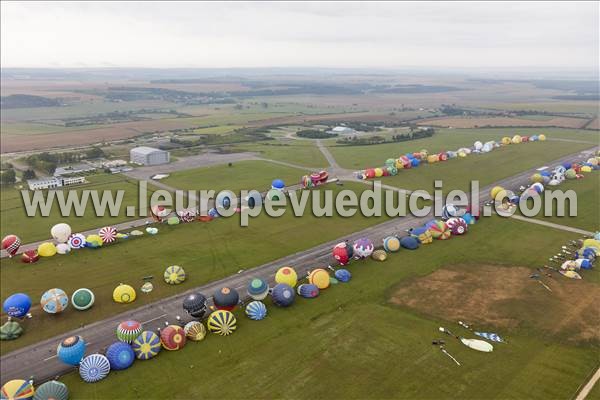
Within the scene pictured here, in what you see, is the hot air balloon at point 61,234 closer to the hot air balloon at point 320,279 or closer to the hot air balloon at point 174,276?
the hot air balloon at point 174,276

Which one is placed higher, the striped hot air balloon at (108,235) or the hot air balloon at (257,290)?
the striped hot air balloon at (108,235)

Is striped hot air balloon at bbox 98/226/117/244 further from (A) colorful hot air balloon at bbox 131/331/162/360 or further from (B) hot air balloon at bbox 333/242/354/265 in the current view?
(B) hot air balloon at bbox 333/242/354/265

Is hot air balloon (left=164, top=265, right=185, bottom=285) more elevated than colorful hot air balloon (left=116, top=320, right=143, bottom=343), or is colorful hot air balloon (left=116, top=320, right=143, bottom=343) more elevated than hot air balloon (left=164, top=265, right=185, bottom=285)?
hot air balloon (left=164, top=265, right=185, bottom=285)

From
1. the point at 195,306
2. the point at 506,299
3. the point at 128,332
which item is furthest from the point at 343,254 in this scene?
the point at 128,332

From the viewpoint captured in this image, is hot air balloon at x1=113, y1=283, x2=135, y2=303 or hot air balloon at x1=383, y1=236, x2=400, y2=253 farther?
hot air balloon at x1=383, y1=236, x2=400, y2=253

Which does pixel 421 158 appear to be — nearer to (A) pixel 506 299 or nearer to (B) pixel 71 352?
(A) pixel 506 299

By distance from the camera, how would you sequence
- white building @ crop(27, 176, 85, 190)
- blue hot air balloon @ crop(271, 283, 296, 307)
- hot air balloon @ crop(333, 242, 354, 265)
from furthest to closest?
1. white building @ crop(27, 176, 85, 190)
2. hot air balloon @ crop(333, 242, 354, 265)
3. blue hot air balloon @ crop(271, 283, 296, 307)

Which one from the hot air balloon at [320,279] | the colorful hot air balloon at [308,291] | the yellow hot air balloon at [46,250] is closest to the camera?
the colorful hot air balloon at [308,291]

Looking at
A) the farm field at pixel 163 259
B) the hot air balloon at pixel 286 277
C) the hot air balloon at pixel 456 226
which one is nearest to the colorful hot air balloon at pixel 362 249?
the farm field at pixel 163 259

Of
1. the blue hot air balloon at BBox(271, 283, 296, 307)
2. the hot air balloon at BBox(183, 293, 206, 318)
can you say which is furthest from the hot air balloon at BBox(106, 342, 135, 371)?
the blue hot air balloon at BBox(271, 283, 296, 307)
